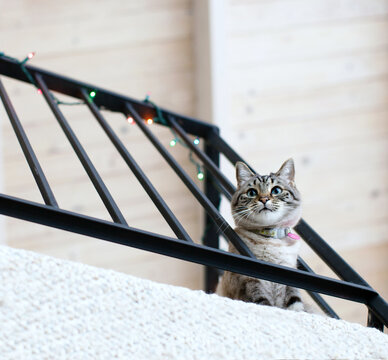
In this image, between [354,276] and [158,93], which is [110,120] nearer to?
[158,93]

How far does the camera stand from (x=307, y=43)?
2.20 meters

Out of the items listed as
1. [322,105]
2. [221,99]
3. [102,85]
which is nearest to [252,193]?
[221,99]

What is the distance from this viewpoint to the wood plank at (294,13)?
2104 millimetres

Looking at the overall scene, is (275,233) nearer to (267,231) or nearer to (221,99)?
(267,231)

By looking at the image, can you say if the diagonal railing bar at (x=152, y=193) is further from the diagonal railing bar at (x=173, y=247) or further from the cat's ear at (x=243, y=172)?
the cat's ear at (x=243, y=172)

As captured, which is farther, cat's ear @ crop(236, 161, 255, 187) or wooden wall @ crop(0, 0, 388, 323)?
wooden wall @ crop(0, 0, 388, 323)

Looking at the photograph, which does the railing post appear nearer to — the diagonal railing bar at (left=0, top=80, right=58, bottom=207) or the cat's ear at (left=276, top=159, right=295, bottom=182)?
the cat's ear at (left=276, top=159, right=295, bottom=182)

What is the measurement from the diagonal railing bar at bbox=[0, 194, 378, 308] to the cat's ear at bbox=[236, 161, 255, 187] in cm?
31

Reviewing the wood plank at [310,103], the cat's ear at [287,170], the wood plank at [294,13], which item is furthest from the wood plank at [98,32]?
the cat's ear at [287,170]

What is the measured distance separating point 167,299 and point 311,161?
1.75 m

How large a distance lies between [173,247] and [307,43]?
1.75 metres

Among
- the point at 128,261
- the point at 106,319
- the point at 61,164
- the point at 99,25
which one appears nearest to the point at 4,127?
the point at 61,164

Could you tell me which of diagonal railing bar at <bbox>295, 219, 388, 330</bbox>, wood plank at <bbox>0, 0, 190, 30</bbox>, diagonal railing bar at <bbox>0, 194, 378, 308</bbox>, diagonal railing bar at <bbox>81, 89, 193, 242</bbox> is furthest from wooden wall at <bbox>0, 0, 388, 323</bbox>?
diagonal railing bar at <bbox>0, 194, 378, 308</bbox>

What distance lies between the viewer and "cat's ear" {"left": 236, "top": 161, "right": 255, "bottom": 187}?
966mm
